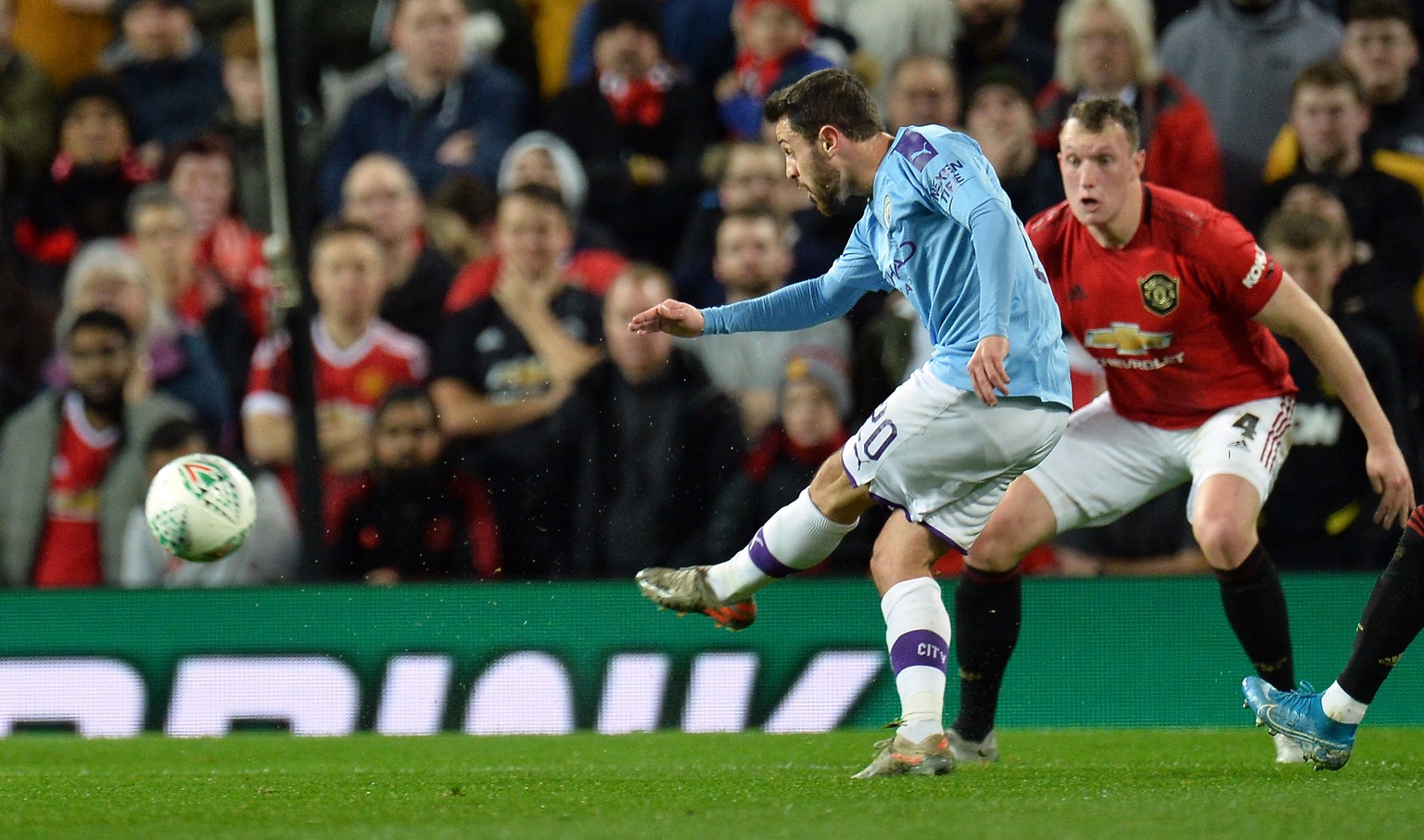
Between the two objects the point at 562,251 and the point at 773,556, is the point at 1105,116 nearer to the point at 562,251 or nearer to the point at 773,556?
the point at 773,556

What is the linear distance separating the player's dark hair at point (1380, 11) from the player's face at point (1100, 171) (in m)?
→ 3.57

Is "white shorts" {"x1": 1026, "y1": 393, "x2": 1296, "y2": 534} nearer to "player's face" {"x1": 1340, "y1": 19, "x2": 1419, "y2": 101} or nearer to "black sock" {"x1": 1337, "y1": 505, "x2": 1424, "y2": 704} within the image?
"black sock" {"x1": 1337, "y1": 505, "x2": 1424, "y2": 704}

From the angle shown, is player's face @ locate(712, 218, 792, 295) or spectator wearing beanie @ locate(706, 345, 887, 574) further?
player's face @ locate(712, 218, 792, 295)

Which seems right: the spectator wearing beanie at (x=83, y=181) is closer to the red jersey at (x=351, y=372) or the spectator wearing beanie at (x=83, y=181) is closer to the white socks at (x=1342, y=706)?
the red jersey at (x=351, y=372)

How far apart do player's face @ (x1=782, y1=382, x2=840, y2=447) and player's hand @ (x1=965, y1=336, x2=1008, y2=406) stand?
3302mm

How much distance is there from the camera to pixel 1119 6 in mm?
8680

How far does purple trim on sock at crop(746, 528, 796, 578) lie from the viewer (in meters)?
5.59

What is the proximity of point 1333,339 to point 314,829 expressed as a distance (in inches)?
135

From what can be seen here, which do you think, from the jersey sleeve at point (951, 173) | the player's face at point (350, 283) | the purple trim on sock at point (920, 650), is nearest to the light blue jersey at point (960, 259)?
the jersey sleeve at point (951, 173)

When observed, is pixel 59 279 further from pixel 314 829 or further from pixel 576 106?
pixel 314 829

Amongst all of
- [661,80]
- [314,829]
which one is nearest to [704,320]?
[314,829]

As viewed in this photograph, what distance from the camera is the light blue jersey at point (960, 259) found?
4898 mm

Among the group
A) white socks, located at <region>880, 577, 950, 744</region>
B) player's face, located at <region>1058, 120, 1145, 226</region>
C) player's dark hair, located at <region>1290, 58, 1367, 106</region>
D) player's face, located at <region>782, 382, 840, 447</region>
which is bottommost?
white socks, located at <region>880, 577, 950, 744</region>

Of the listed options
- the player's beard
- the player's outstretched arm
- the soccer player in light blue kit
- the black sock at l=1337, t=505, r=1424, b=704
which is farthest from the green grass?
the player's beard
